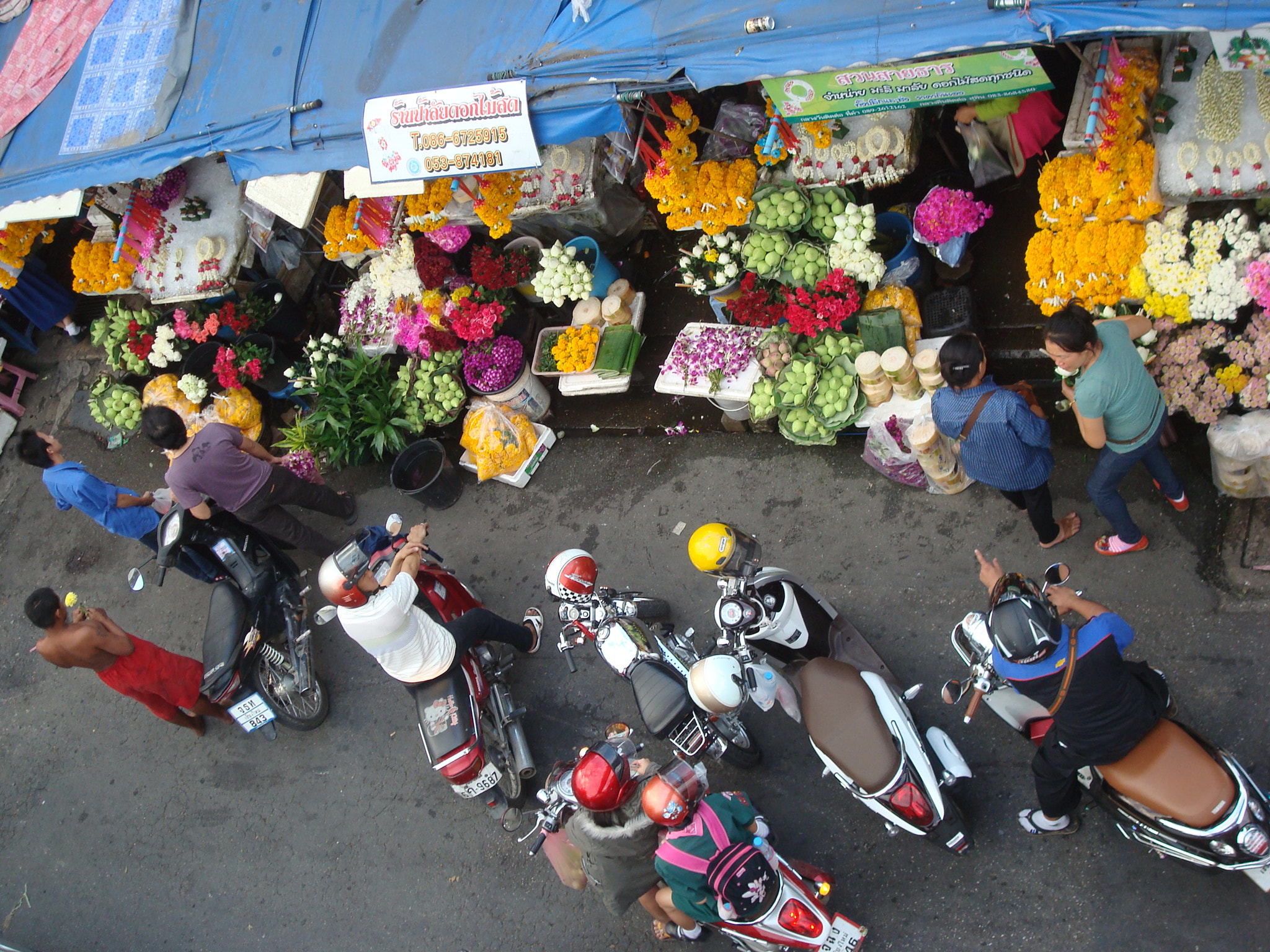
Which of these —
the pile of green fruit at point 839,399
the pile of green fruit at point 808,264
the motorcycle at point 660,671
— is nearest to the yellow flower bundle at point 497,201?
the pile of green fruit at point 808,264

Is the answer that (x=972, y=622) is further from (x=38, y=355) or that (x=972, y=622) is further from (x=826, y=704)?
(x=38, y=355)

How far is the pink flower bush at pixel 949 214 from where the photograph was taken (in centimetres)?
545

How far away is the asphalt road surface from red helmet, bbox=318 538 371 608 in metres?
1.73

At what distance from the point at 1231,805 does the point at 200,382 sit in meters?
8.28

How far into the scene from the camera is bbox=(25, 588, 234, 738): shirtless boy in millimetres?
5797

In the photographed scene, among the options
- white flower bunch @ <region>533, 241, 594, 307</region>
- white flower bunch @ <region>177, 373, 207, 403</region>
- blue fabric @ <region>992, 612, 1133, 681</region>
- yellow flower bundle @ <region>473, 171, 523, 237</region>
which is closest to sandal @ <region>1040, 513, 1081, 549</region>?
blue fabric @ <region>992, 612, 1133, 681</region>

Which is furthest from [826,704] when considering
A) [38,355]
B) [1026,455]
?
[38,355]

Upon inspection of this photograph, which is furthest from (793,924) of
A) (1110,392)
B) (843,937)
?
(1110,392)

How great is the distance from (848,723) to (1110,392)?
2069 mm

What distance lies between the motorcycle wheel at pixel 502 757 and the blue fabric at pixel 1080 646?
3.31 metres

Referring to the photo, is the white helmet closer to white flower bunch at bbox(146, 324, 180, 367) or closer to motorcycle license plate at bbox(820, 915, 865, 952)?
motorcycle license plate at bbox(820, 915, 865, 952)

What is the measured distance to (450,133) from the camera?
540 centimetres

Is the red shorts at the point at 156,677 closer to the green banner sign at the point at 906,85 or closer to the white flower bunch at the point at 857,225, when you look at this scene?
the white flower bunch at the point at 857,225

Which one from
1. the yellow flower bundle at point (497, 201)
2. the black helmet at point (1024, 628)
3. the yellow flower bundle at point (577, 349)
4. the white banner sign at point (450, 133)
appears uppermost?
the white banner sign at point (450, 133)
